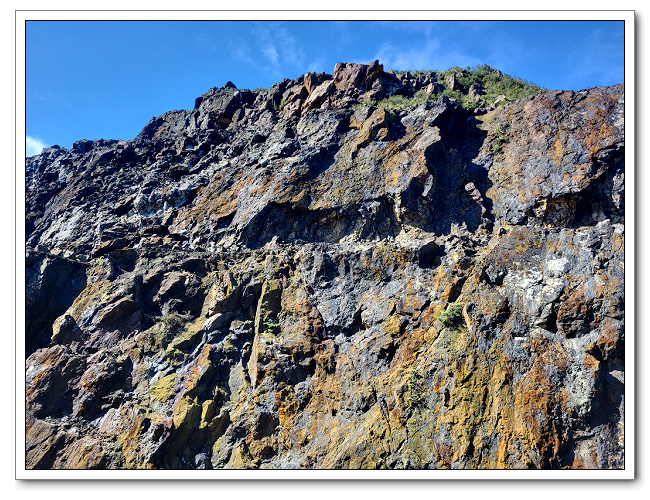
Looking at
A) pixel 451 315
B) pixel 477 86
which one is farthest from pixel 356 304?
pixel 477 86

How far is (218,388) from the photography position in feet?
42.3

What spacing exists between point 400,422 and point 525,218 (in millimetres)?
7719

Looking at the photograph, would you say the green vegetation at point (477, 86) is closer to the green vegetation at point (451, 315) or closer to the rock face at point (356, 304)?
the rock face at point (356, 304)

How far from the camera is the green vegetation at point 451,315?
11047mm

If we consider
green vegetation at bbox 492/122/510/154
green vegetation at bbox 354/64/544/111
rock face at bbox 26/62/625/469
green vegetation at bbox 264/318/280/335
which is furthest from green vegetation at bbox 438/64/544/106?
green vegetation at bbox 264/318/280/335

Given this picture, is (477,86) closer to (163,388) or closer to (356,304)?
(356,304)

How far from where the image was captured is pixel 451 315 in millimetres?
11047

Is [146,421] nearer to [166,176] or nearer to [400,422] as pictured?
[400,422]

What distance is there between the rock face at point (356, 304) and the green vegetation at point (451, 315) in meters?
0.03

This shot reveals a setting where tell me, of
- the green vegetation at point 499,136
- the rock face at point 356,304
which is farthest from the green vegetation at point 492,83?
the rock face at point 356,304

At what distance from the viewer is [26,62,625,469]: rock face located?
9680mm

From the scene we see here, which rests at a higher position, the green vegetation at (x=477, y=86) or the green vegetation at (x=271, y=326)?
the green vegetation at (x=477, y=86)

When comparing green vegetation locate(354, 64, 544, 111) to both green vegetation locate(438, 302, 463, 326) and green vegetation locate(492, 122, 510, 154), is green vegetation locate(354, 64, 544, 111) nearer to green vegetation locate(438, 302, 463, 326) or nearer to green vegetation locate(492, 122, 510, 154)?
green vegetation locate(492, 122, 510, 154)
